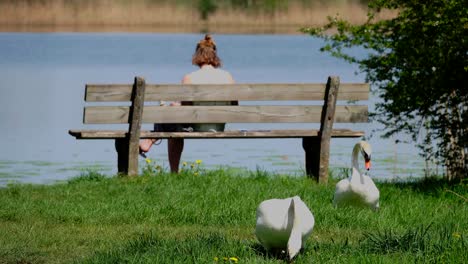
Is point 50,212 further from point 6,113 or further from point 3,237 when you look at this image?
point 6,113

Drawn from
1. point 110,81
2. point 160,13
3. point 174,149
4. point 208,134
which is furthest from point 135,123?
point 160,13

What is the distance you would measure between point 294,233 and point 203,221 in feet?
7.62

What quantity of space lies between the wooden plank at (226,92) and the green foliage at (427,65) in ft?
2.50

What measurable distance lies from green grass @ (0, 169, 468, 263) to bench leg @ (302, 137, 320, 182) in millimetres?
590

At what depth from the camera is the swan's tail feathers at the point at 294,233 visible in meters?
8.34

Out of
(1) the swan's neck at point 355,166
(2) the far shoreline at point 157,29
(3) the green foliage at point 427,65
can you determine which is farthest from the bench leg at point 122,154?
(2) the far shoreline at point 157,29

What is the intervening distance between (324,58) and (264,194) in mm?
41866

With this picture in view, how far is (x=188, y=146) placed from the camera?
Result: 75.7ft

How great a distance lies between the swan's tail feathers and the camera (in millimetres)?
8344

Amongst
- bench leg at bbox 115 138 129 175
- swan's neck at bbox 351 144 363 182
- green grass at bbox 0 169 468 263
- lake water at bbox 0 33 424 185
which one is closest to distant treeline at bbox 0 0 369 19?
lake water at bbox 0 33 424 185

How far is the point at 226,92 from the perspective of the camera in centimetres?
1462

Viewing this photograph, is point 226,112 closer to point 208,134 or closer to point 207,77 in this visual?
point 208,134

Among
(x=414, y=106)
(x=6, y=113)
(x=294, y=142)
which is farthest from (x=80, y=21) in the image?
(x=414, y=106)

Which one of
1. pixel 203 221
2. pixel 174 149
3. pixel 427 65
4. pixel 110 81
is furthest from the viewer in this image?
pixel 110 81
